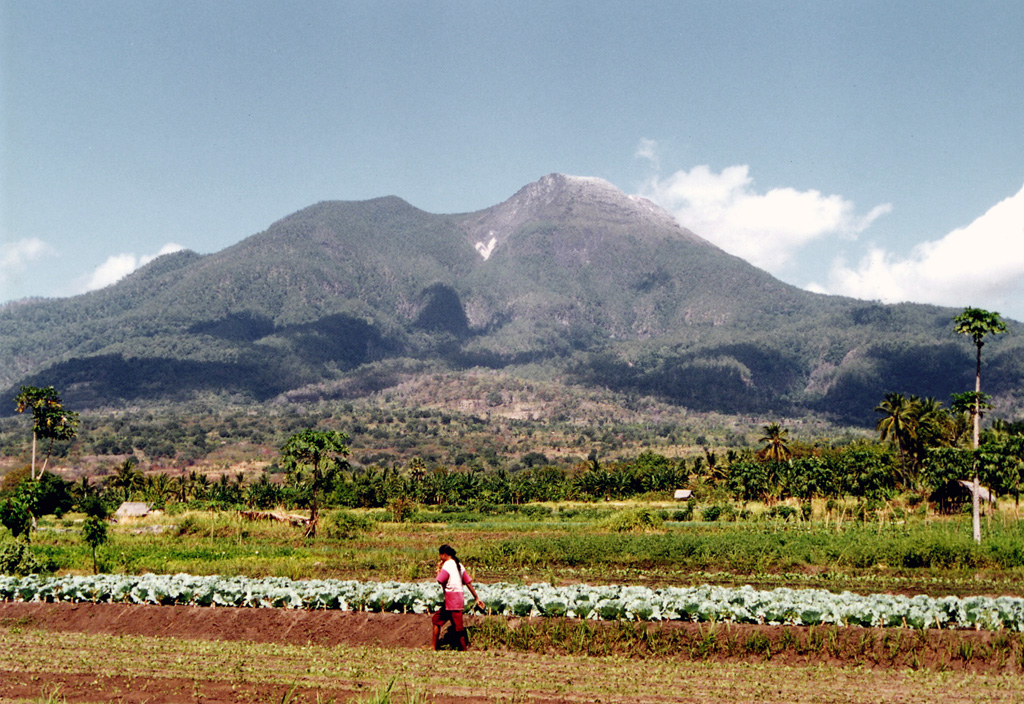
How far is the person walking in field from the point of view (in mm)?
15055

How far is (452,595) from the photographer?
15.1 meters

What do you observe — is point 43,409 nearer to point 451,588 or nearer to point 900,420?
point 451,588

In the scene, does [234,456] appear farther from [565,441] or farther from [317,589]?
[317,589]

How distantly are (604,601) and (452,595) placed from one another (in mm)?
3054

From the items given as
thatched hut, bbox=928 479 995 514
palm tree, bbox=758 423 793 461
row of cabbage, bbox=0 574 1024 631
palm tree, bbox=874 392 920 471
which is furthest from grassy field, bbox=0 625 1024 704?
palm tree, bbox=758 423 793 461

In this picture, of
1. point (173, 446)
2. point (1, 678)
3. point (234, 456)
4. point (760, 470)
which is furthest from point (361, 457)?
point (1, 678)

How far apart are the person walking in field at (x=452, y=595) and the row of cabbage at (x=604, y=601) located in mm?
1725

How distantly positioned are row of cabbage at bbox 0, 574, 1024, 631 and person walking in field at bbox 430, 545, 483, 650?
5.66 ft

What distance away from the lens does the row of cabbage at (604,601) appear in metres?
15.6

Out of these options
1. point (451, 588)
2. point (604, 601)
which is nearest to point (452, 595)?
point (451, 588)

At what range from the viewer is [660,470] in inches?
3912

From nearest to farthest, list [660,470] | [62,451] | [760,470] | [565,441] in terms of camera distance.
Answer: [760,470] < [660,470] < [62,451] < [565,441]

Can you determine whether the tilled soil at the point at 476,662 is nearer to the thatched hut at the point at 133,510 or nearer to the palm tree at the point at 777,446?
the thatched hut at the point at 133,510

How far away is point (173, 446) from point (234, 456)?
13.2 m
